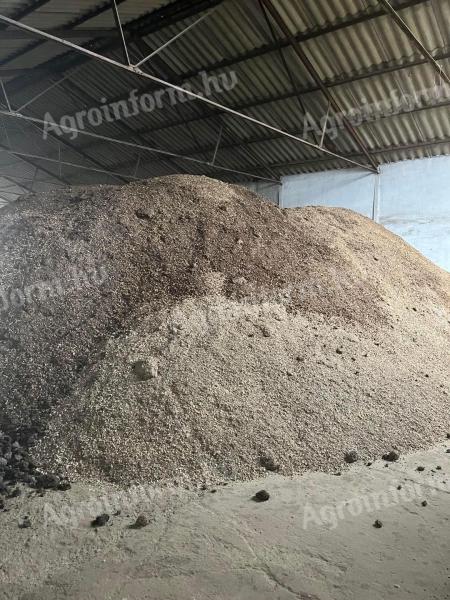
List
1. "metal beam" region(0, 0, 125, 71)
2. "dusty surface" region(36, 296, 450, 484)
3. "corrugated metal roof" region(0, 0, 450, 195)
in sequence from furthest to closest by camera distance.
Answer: "metal beam" region(0, 0, 125, 71) < "corrugated metal roof" region(0, 0, 450, 195) < "dusty surface" region(36, 296, 450, 484)

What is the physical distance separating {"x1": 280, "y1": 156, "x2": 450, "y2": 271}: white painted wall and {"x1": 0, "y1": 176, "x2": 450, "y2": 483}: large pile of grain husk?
5664mm

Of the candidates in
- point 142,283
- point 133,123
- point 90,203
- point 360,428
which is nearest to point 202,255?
point 142,283

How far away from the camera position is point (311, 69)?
421 inches

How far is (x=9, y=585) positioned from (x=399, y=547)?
2165mm

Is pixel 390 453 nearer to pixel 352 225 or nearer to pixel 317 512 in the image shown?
pixel 317 512

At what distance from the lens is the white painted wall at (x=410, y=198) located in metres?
12.1

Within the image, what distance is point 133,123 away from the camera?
51.0 ft

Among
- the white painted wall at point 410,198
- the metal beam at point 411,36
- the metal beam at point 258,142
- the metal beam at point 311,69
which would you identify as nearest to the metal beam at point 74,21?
the metal beam at point 311,69

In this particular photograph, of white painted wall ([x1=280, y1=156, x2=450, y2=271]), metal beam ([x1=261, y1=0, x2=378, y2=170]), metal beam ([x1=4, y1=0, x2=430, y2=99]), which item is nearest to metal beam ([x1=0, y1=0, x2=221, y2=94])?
metal beam ([x1=4, y1=0, x2=430, y2=99])

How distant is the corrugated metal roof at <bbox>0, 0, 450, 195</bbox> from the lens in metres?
9.52

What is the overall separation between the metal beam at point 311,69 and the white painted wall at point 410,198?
33.2 inches

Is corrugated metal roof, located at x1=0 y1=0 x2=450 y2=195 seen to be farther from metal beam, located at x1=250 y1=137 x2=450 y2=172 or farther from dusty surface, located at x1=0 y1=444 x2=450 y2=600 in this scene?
dusty surface, located at x1=0 y1=444 x2=450 y2=600

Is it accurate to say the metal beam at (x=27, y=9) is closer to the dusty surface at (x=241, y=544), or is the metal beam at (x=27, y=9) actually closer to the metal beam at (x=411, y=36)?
the metal beam at (x=411, y=36)

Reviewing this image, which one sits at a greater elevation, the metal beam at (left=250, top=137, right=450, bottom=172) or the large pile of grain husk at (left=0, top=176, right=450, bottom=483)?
the metal beam at (left=250, top=137, right=450, bottom=172)
